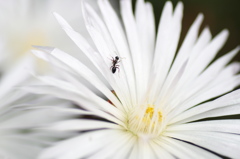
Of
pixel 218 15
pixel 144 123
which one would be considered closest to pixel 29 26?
pixel 144 123

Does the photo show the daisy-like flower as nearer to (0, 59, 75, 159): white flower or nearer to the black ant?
the black ant

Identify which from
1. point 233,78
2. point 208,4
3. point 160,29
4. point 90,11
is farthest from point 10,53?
point 208,4

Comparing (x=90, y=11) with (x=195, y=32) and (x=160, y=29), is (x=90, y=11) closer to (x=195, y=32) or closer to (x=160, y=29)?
(x=160, y=29)

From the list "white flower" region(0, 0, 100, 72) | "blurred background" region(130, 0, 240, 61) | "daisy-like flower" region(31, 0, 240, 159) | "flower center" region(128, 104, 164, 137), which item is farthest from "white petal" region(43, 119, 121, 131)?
"blurred background" region(130, 0, 240, 61)

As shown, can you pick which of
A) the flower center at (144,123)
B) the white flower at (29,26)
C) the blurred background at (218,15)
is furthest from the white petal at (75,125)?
the blurred background at (218,15)

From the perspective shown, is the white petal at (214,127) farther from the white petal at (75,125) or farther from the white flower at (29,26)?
the white flower at (29,26)

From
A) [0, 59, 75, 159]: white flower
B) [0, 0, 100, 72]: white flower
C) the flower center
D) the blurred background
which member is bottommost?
[0, 59, 75, 159]: white flower

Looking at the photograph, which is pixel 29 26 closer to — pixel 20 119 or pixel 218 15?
pixel 20 119
